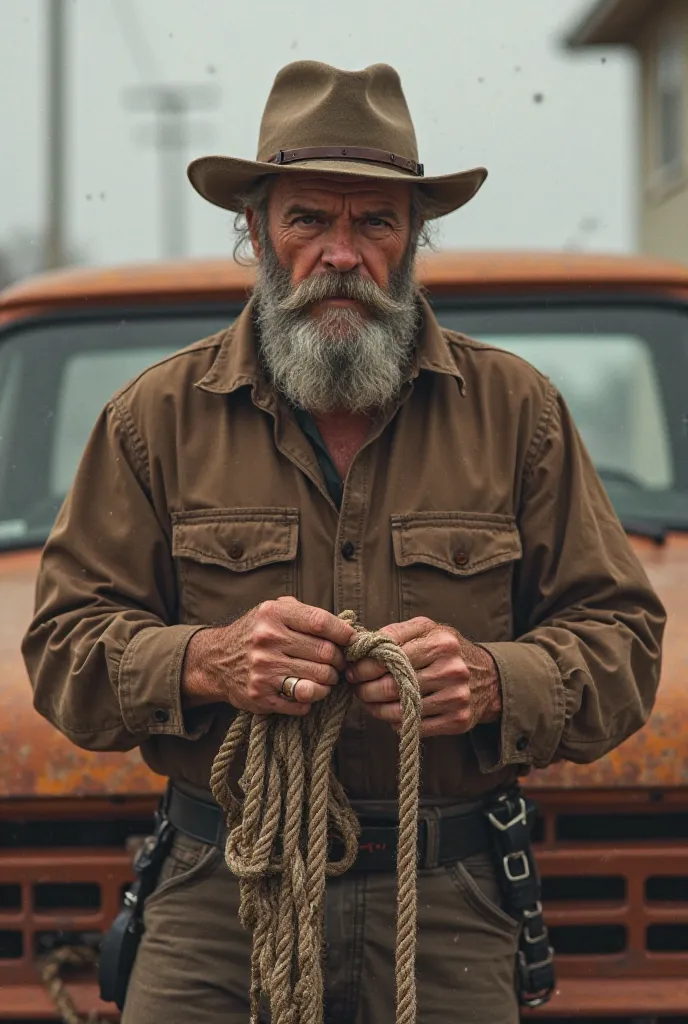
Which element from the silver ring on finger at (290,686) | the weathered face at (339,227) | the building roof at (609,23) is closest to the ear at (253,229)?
the weathered face at (339,227)

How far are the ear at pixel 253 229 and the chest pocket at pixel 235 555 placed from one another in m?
0.58

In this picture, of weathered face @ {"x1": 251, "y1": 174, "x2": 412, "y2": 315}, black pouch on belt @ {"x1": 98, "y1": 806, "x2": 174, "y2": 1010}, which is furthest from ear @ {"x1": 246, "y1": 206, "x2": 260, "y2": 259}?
black pouch on belt @ {"x1": 98, "y1": 806, "x2": 174, "y2": 1010}

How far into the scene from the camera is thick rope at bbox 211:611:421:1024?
2.24 metres

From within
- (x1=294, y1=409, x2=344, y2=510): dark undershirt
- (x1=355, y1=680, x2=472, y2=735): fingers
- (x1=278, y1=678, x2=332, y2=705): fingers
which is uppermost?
(x1=294, y1=409, x2=344, y2=510): dark undershirt

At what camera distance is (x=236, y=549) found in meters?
2.49

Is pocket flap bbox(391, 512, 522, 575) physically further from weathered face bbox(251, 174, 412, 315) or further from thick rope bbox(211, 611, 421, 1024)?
weathered face bbox(251, 174, 412, 315)

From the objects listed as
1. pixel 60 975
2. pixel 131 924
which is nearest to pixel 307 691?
pixel 131 924

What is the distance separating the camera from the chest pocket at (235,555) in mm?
2482

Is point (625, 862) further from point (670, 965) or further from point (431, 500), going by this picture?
point (431, 500)

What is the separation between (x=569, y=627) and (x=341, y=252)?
0.77 meters

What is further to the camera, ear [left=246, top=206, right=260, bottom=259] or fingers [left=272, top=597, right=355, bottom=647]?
ear [left=246, top=206, right=260, bottom=259]

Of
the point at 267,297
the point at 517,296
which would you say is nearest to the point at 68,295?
the point at 517,296

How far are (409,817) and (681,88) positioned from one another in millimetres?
18145

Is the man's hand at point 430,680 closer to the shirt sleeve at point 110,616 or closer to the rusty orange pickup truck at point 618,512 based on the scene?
the shirt sleeve at point 110,616
